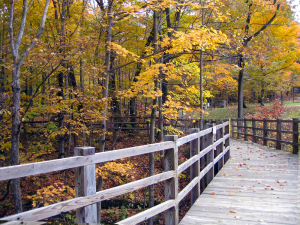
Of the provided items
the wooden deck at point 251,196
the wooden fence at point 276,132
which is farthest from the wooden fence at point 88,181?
the wooden fence at point 276,132

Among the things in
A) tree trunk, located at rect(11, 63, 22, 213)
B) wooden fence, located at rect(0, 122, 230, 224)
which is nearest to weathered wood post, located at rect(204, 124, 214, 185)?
wooden fence, located at rect(0, 122, 230, 224)

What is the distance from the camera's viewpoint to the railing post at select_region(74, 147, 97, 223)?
2.37m

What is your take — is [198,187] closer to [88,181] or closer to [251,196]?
[251,196]

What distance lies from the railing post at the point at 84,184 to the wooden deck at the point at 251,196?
190 centimetres

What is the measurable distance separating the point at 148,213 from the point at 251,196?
Result: 9.26 feet

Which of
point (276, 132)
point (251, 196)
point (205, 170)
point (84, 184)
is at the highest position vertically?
point (84, 184)

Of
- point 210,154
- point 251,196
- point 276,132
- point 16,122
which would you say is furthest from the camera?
point 276,132

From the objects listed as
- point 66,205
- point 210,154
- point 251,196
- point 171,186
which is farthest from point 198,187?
point 66,205

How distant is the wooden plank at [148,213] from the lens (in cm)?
278

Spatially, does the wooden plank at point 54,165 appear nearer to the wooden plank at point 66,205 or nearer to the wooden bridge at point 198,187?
the wooden bridge at point 198,187

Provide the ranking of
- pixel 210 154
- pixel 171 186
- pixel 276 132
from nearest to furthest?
pixel 171 186 < pixel 210 154 < pixel 276 132

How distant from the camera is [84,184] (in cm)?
238

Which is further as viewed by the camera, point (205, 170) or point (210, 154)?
point (210, 154)

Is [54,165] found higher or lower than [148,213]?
higher
